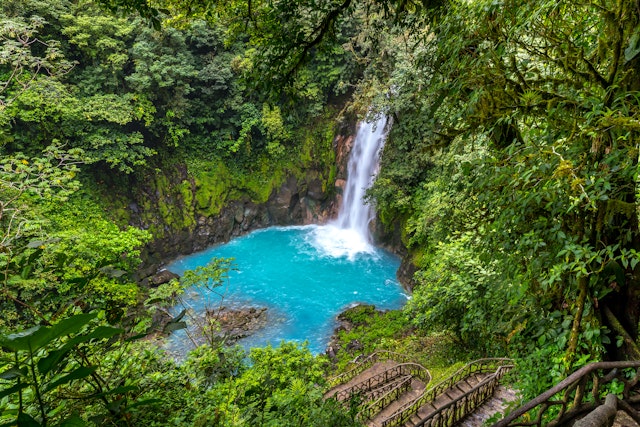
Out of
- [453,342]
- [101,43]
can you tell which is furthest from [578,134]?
[101,43]

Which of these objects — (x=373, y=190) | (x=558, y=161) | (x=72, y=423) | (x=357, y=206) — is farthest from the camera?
(x=357, y=206)

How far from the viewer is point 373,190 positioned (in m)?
13.8

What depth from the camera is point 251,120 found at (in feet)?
57.5

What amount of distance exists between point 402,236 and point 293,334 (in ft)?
19.6

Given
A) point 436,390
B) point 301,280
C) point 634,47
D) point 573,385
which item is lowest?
point 436,390

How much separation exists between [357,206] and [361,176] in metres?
1.51

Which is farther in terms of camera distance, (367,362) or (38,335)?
(367,362)

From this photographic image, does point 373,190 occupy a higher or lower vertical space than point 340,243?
higher

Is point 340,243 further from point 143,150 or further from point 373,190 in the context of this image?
point 143,150

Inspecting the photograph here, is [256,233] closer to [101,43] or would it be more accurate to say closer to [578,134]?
[101,43]

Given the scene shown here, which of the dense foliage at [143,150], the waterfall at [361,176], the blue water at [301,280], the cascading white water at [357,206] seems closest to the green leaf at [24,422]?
the dense foliage at [143,150]

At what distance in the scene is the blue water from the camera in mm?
12062

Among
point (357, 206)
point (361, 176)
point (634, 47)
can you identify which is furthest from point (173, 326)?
point (357, 206)

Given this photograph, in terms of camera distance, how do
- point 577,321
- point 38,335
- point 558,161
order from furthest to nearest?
1. point 577,321
2. point 558,161
3. point 38,335
